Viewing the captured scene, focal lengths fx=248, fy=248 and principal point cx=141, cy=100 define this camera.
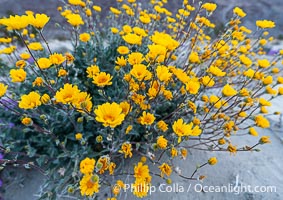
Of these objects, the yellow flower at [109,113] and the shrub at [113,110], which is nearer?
the yellow flower at [109,113]

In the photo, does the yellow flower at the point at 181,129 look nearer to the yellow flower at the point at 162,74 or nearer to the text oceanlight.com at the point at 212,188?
the yellow flower at the point at 162,74

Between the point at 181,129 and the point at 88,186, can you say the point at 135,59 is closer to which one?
the point at 181,129

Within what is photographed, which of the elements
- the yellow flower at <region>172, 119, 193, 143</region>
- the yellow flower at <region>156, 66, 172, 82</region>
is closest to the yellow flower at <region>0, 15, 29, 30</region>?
the yellow flower at <region>156, 66, 172, 82</region>

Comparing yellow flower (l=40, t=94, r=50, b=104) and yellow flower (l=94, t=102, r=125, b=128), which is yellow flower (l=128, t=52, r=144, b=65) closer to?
yellow flower (l=94, t=102, r=125, b=128)

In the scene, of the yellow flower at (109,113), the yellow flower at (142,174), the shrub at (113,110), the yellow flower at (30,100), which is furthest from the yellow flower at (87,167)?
the yellow flower at (30,100)

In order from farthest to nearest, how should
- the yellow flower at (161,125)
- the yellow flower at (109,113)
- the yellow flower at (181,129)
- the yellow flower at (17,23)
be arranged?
the yellow flower at (161,125) < the yellow flower at (181,129) < the yellow flower at (17,23) < the yellow flower at (109,113)

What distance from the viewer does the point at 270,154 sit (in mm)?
2678

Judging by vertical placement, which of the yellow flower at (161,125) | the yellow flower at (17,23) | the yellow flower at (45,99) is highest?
the yellow flower at (17,23)

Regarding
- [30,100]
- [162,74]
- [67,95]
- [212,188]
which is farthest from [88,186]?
[212,188]

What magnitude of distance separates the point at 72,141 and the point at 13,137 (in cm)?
60

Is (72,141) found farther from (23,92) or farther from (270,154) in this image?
(270,154)

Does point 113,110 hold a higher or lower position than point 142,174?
higher

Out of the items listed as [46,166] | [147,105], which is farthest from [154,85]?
[46,166]

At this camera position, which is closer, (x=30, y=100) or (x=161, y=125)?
(x=30, y=100)
